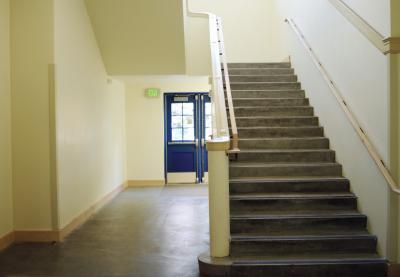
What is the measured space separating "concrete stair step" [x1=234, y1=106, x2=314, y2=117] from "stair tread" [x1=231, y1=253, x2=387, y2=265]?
7.91 ft

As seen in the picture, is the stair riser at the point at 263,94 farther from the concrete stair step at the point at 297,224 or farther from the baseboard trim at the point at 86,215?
the baseboard trim at the point at 86,215

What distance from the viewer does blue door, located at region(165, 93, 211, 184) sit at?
887 cm

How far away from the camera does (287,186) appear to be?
13.5 feet

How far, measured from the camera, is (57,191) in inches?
169

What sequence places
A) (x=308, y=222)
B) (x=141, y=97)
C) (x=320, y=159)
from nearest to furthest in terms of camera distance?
(x=308, y=222) → (x=320, y=159) → (x=141, y=97)

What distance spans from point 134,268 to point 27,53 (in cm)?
274

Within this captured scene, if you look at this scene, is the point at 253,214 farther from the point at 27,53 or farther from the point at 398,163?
the point at 27,53

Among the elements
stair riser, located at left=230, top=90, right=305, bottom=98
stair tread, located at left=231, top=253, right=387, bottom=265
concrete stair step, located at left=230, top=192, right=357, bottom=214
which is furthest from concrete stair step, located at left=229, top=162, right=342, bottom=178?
stair riser, located at left=230, top=90, right=305, bottom=98

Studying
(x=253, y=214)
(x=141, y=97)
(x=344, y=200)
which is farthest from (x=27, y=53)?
(x=141, y=97)

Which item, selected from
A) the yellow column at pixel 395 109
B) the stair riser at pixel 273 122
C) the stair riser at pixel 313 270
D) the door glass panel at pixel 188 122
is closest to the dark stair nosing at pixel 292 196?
the yellow column at pixel 395 109

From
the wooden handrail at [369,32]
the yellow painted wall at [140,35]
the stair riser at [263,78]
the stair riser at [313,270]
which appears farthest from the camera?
the stair riser at [263,78]

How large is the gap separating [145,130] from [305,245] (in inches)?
230

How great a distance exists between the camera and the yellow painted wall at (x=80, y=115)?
444 centimetres

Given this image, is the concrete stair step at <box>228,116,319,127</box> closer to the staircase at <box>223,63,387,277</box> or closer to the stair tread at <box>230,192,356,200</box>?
the staircase at <box>223,63,387,277</box>
